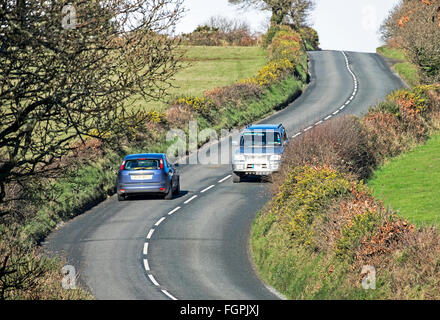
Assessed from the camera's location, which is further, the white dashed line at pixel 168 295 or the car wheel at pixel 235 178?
the car wheel at pixel 235 178

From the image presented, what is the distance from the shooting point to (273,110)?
48.7 meters

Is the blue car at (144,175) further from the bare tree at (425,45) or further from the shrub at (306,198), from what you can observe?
the bare tree at (425,45)

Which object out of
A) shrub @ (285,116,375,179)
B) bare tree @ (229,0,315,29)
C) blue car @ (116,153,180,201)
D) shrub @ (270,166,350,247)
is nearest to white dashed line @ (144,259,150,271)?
shrub @ (270,166,350,247)

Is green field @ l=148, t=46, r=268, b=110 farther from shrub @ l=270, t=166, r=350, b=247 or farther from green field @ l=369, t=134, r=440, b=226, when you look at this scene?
shrub @ l=270, t=166, r=350, b=247

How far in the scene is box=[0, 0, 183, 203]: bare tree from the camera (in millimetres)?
10484

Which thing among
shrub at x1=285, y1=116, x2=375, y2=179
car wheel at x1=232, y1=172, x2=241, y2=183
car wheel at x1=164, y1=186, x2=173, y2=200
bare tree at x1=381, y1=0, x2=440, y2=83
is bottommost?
car wheel at x1=164, y1=186, x2=173, y2=200

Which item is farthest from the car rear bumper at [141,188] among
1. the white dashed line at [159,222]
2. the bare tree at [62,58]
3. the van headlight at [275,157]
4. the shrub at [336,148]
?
the bare tree at [62,58]

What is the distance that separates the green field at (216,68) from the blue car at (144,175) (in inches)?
783

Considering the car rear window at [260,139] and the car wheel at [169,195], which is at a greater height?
the car rear window at [260,139]

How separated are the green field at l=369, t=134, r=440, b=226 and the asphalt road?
4.78 m

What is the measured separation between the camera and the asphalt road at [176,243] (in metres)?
18.7

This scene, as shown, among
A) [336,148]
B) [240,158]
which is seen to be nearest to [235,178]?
[240,158]

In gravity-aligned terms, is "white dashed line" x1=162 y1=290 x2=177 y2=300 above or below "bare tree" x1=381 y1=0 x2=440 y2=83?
below

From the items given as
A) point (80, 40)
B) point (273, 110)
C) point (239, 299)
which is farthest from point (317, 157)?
point (273, 110)
